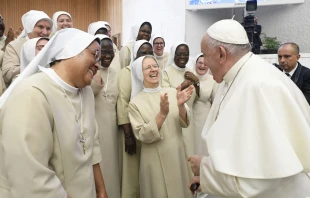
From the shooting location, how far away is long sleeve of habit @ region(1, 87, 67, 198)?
1.61m

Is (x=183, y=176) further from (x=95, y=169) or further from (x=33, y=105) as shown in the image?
(x=33, y=105)

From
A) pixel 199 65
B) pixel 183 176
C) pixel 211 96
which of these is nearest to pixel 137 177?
pixel 183 176

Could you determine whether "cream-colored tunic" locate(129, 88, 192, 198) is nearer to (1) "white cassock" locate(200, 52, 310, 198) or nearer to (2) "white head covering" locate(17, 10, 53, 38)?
(1) "white cassock" locate(200, 52, 310, 198)

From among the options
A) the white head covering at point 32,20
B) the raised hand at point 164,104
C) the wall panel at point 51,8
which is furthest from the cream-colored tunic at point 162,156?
the wall panel at point 51,8

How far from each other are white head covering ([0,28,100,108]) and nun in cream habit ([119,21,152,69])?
2906 millimetres

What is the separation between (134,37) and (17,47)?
7.59 feet

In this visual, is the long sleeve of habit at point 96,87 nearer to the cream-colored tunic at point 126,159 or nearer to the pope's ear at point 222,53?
the cream-colored tunic at point 126,159

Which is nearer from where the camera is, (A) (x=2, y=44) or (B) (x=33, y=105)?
(B) (x=33, y=105)

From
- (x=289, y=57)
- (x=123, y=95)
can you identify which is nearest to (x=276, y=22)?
(x=289, y=57)

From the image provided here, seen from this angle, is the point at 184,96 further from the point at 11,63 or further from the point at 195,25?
the point at 195,25

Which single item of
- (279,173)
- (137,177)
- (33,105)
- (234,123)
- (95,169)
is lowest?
(137,177)

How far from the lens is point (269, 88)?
172 cm

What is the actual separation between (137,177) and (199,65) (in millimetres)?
2142

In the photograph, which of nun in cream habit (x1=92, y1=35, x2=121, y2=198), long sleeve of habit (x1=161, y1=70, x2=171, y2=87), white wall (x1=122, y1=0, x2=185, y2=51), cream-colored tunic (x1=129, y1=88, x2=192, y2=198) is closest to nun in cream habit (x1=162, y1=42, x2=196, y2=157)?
long sleeve of habit (x1=161, y1=70, x2=171, y2=87)
